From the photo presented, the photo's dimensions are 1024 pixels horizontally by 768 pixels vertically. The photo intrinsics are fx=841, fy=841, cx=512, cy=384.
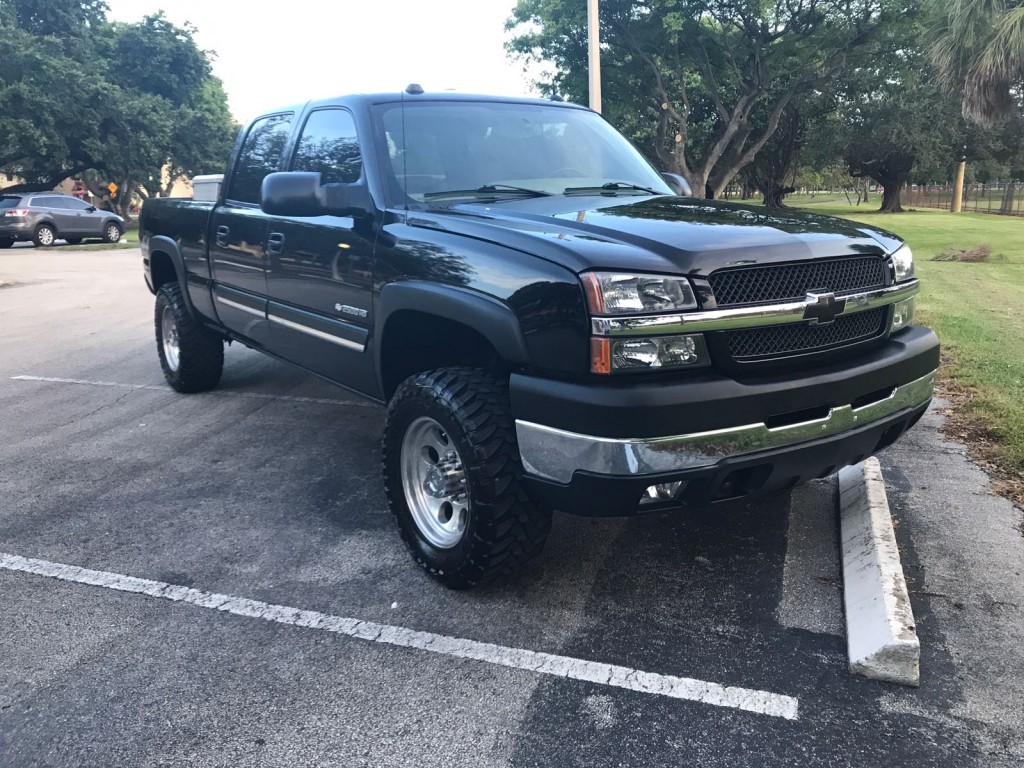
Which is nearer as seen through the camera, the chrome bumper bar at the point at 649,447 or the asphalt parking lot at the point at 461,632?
the asphalt parking lot at the point at 461,632

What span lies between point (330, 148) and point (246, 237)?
0.95 metres

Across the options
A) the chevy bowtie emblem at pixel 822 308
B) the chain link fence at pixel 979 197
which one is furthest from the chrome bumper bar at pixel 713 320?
the chain link fence at pixel 979 197

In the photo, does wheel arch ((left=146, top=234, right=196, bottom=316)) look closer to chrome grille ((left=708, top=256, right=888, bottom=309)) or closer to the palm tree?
chrome grille ((left=708, top=256, right=888, bottom=309))

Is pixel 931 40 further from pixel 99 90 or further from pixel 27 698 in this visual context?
pixel 99 90

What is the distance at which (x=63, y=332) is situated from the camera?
9.71m

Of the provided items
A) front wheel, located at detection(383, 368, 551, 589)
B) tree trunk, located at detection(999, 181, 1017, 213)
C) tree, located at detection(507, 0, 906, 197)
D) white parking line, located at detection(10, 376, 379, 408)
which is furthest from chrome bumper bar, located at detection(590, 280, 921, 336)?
tree trunk, located at detection(999, 181, 1017, 213)

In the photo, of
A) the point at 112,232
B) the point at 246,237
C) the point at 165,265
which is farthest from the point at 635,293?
the point at 112,232

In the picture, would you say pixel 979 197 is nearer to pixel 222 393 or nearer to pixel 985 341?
pixel 985 341

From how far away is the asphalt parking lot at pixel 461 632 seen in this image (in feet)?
8.25

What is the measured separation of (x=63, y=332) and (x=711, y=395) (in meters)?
9.13

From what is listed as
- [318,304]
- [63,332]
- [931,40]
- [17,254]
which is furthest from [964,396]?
[17,254]

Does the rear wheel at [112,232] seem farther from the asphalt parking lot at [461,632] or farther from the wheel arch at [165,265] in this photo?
the asphalt parking lot at [461,632]

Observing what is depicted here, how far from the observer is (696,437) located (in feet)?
8.87

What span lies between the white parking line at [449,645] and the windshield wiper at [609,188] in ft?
7.00
